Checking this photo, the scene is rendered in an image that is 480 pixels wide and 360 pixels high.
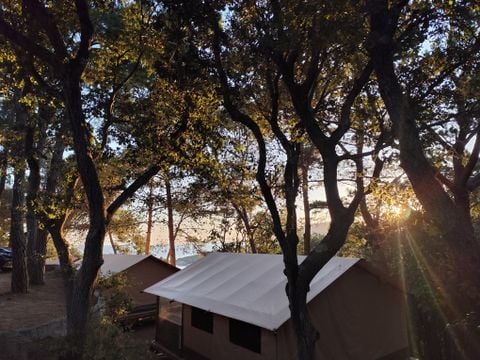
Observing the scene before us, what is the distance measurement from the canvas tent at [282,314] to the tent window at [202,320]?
0.02 metres

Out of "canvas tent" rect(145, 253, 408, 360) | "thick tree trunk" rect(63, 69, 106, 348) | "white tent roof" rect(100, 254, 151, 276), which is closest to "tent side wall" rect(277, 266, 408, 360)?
"canvas tent" rect(145, 253, 408, 360)

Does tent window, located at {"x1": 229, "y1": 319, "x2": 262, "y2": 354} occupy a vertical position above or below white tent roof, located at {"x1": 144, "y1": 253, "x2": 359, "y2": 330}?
below

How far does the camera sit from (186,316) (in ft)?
37.6

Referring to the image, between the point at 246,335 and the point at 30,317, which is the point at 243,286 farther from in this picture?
the point at 30,317

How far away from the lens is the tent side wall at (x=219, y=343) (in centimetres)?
823

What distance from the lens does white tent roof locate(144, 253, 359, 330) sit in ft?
27.5

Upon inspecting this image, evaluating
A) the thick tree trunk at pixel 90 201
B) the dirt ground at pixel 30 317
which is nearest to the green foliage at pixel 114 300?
the dirt ground at pixel 30 317

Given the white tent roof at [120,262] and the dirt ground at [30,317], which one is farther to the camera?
the white tent roof at [120,262]

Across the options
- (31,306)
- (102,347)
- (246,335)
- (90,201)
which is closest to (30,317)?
(31,306)

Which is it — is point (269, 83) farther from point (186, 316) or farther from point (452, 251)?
point (186, 316)

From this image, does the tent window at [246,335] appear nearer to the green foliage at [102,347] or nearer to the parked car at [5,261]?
the green foliage at [102,347]

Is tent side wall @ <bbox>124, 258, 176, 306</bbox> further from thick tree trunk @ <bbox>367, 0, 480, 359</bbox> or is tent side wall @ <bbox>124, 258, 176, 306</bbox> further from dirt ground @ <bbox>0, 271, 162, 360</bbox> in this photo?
thick tree trunk @ <bbox>367, 0, 480, 359</bbox>

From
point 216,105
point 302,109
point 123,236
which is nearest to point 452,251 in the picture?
point 302,109

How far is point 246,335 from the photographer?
9.02 meters
